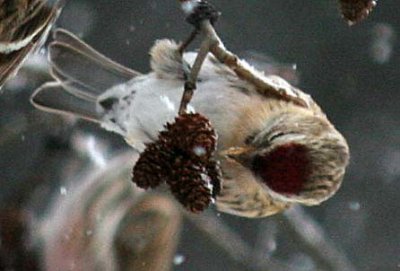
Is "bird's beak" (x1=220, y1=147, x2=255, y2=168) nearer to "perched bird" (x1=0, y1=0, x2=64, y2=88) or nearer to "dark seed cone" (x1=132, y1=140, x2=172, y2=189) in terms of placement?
"perched bird" (x1=0, y1=0, x2=64, y2=88)

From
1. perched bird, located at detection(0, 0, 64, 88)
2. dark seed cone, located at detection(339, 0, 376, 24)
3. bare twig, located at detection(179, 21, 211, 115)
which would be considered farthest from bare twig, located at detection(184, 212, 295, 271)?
dark seed cone, located at detection(339, 0, 376, 24)

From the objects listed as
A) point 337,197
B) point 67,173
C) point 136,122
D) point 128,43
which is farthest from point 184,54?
point 337,197

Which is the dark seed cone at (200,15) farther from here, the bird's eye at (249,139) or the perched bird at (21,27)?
the bird's eye at (249,139)

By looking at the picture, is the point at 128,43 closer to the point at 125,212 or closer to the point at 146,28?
the point at 146,28

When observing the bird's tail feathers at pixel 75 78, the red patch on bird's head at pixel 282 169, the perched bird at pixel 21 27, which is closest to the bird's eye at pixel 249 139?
the red patch on bird's head at pixel 282 169

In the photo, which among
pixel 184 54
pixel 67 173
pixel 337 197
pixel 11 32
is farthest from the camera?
pixel 337 197

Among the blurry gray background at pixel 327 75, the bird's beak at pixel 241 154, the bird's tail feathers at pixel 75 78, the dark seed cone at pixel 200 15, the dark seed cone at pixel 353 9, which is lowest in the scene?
the blurry gray background at pixel 327 75
